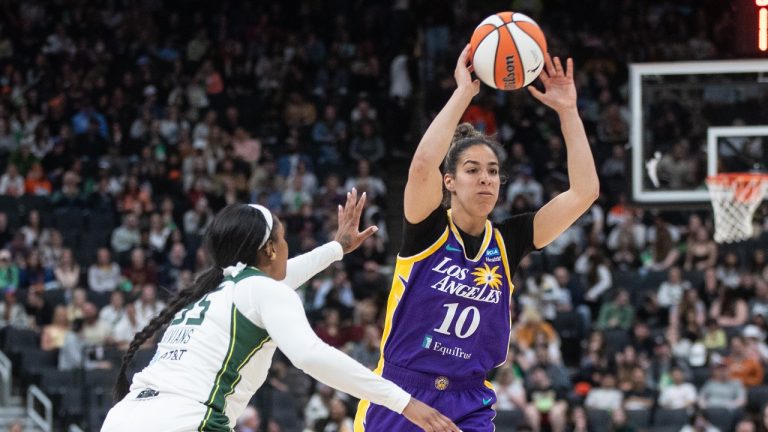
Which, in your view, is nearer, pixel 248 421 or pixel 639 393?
pixel 248 421

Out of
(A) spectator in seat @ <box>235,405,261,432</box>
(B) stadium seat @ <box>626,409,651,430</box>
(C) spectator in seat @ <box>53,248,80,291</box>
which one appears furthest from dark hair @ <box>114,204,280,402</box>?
(C) spectator in seat @ <box>53,248,80,291</box>

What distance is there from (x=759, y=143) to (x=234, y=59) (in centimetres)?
1201

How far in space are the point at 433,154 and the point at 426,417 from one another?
47.4 inches

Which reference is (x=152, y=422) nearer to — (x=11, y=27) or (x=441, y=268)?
(x=441, y=268)

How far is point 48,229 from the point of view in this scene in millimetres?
16828

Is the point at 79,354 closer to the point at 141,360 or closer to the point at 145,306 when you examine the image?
the point at 145,306

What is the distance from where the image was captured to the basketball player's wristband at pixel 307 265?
6.02 metres

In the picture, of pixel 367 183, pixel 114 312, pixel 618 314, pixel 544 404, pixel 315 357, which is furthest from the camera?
pixel 367 183

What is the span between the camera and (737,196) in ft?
35.0

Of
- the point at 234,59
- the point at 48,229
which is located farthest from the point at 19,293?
the point at 234,59

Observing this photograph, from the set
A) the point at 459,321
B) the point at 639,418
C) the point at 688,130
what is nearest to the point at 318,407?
the point at 639,418

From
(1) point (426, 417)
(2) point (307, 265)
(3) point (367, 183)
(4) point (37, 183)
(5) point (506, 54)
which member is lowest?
(3) point (367, 183)

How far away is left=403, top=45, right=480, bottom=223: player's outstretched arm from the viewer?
18.2 ft

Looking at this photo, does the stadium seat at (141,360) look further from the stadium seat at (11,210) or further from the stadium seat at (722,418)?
the stadium seat at (722,418)
